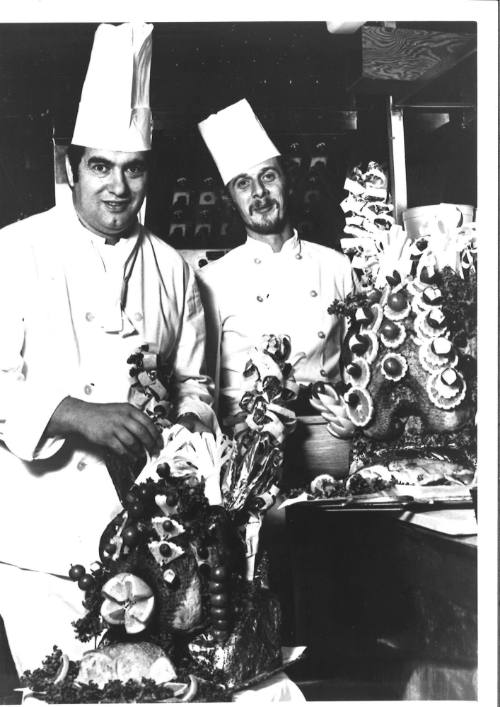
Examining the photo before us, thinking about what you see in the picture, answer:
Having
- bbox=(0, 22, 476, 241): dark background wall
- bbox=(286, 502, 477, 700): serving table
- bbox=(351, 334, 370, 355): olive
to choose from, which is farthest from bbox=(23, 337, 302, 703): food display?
bbox=(0, 22, 476, 241): dark background wall

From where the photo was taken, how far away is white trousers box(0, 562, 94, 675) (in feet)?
4.64

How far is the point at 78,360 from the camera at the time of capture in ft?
4.80

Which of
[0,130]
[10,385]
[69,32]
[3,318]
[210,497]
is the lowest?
[210,497]

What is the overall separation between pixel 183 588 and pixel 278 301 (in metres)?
0.58

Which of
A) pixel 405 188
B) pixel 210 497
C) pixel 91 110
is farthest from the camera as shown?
pixel 405 188

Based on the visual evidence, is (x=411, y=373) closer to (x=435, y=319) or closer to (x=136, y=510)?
(x=435, y=319)

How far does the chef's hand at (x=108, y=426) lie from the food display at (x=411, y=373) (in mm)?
324

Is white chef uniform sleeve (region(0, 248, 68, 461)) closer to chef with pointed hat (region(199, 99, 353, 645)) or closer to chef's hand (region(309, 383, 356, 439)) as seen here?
chef with pointed hat (region(199, 99, 353, 645))

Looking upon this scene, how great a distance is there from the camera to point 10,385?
4.71 ft

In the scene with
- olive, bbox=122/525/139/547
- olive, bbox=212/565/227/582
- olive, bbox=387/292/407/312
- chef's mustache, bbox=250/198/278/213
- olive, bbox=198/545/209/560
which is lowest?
olive, bbox=212/565/227/582

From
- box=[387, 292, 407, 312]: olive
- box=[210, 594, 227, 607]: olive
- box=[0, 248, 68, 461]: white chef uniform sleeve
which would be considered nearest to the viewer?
box=[210, 594, 227, 607]: olive

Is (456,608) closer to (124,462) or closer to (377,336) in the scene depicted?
(377,336)

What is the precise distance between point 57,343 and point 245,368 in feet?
1.09
